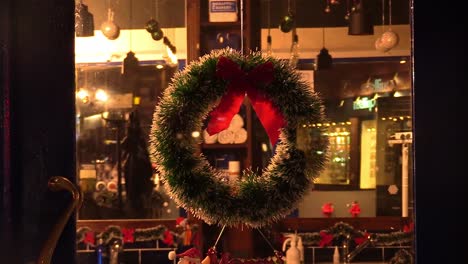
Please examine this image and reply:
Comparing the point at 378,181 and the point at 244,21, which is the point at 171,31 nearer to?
the point at 244,21

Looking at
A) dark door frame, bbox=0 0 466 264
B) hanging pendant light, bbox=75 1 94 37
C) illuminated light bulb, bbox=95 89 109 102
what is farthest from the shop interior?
dark door frame, bbox=0 0 466 264

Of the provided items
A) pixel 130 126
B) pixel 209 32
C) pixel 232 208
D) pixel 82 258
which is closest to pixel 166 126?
pixel 232 208

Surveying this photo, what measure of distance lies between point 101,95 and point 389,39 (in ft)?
4.72

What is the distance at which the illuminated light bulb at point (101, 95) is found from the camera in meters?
2.72

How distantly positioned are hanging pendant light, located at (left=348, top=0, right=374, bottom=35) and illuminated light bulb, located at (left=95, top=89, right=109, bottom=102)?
135 cm

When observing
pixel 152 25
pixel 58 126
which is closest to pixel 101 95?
pixel 152 25

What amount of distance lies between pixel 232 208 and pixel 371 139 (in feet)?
6.67

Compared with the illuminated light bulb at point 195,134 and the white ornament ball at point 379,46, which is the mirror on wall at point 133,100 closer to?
the white ornament ball at point 379,46

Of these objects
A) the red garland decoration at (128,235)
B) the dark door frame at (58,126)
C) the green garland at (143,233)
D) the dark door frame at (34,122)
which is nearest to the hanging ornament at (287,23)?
the green garland at (143,233)

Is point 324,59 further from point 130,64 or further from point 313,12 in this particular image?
point 130,64

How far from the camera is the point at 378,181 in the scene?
318 centimetres

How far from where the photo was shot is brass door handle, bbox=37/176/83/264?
1.01 meters

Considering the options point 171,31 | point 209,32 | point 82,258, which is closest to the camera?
point 82,258

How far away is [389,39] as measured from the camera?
8.82 ft
